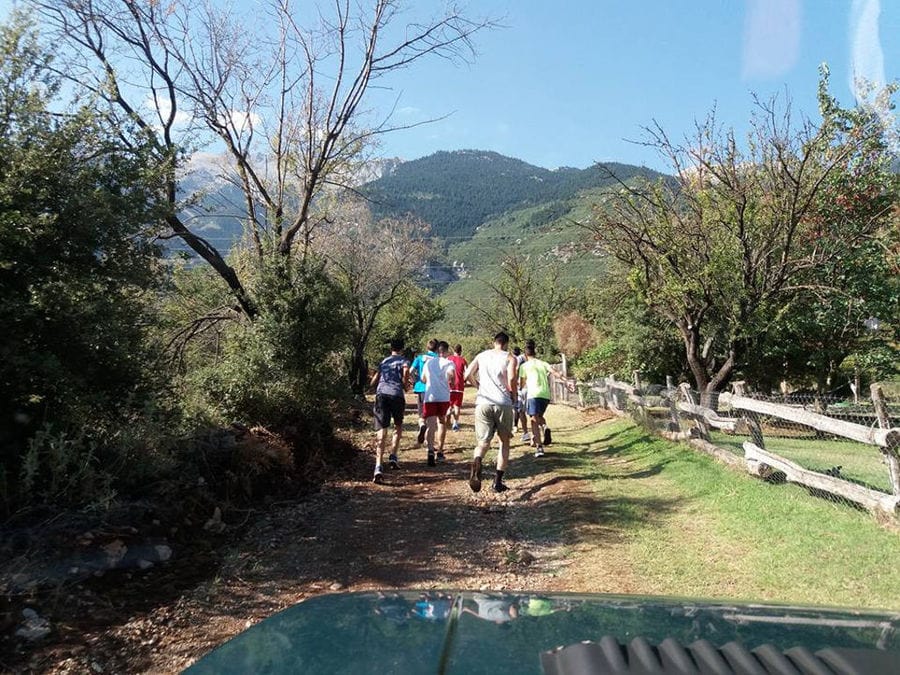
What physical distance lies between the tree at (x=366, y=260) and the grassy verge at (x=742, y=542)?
15.4 meters

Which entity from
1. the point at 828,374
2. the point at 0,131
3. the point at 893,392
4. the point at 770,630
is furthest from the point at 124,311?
the point at 893,392

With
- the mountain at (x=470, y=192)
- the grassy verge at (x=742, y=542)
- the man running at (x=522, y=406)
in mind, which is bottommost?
the grassy verge at (x=742, y=542)

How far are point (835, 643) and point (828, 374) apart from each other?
2445cm

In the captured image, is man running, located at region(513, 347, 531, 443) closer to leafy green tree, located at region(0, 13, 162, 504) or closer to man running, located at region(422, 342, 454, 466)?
man running, located at region(422, 342, 454, 466)

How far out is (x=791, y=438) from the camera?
47.7 ft

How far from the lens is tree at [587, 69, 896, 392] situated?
37.7 ft

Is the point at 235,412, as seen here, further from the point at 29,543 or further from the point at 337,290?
the point at 29,543

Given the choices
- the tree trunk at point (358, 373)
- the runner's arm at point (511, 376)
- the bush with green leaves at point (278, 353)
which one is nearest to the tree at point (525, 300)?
the tree trunk at point (358, 373)

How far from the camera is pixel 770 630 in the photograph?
1.87m

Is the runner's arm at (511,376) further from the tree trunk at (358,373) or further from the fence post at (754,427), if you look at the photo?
the tree trunk at (358,373)

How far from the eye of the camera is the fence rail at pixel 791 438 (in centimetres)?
603

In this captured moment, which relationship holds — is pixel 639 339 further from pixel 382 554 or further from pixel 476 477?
pixel 382 554

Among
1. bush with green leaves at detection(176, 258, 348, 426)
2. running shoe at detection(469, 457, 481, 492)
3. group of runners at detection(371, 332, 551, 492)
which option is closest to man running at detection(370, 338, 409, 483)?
group of runners at detection(371, 332, 551, 492)

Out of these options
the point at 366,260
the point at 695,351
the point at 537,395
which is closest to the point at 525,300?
the point at 366,260
